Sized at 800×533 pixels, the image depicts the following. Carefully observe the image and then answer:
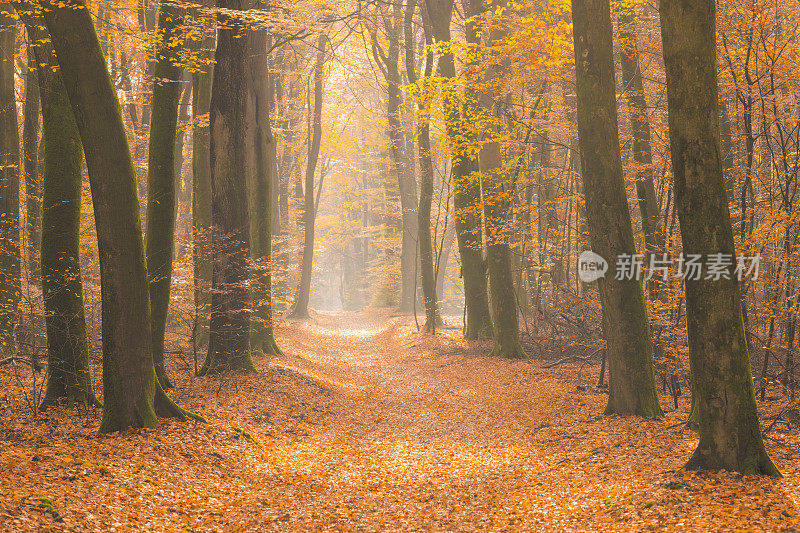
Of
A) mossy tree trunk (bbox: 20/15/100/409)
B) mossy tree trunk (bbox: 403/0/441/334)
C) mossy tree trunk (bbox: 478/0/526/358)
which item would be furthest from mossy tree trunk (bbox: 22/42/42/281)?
mossy tree trunk (bbox: 403/0/441/334)

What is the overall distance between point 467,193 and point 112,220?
34.8 feet

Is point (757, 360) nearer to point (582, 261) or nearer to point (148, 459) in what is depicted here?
point (582, 261)

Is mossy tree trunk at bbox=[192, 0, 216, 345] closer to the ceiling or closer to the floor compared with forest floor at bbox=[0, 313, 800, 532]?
closer to the ceiling

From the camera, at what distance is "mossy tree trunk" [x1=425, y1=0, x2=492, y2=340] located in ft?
45.4

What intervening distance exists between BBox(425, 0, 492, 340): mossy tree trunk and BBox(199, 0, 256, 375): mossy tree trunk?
16.1ft

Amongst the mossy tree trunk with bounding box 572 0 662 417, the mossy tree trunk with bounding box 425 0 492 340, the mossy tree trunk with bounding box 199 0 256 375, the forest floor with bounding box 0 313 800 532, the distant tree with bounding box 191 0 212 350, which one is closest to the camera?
the forest floor with bounding box 0 313 800 532

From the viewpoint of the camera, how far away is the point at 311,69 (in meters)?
22.5

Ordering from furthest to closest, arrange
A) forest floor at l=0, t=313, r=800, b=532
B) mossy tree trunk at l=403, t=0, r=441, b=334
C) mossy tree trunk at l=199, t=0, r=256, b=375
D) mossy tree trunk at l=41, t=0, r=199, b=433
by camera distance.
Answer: mossy tree trunk at l=403, t=0, r=441, b=334 → mossy tree trunk at l=199, t=0, r=256, b=375 → mossy tree trunk at l=41, t=0, r=199, b=433 → forest floor at l=0, t=313, r=800, b=532

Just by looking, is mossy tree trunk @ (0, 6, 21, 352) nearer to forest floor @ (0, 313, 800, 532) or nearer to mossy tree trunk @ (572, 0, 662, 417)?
forest floor @ (0, 313, 800, 532)

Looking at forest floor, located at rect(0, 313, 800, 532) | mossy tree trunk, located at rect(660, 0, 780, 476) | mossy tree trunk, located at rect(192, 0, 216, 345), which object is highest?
mossy tree trunk, located at rect(192, 0, 216, 345)

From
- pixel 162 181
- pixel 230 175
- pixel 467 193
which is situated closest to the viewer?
pixel 162 181

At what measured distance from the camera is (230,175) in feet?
34.9

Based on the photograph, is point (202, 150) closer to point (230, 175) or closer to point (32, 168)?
point (230, 175)

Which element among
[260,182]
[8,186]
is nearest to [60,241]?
[8,186]
